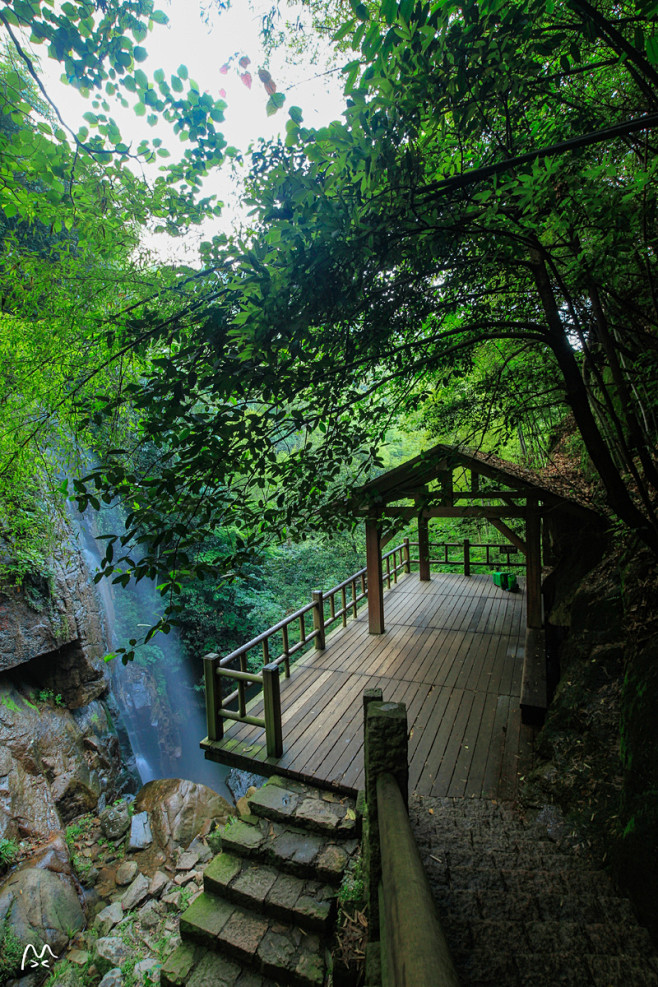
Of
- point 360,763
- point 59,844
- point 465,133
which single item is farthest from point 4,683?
point 465,133

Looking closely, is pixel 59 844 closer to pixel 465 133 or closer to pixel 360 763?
pixel 360 763

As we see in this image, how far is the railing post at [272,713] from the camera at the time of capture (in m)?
4.57

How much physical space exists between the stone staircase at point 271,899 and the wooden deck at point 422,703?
38 cm

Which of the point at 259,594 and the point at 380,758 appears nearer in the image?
the point at 380,758

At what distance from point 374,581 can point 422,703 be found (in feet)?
7.73

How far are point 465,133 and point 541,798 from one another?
4192 mm

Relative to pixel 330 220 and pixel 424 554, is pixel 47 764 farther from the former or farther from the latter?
pixel 330 220

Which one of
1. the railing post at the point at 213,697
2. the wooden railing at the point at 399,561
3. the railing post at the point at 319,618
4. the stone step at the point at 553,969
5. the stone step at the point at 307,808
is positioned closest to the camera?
the stone step at the point at 553,969

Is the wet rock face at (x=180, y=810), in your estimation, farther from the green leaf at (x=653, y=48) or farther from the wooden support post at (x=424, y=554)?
the green leaf at (x=653, y=48)

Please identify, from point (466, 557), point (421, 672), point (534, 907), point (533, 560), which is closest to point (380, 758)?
point (534, 907)

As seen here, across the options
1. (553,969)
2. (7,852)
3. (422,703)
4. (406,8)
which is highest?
(406,8)

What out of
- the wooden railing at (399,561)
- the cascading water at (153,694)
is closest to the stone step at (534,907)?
the wooden railing at (399,561)

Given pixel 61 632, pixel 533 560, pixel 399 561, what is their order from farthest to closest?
pixel 399 561
pixel 61 632
pixel 533 560

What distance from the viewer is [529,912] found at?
2082 millimetres
